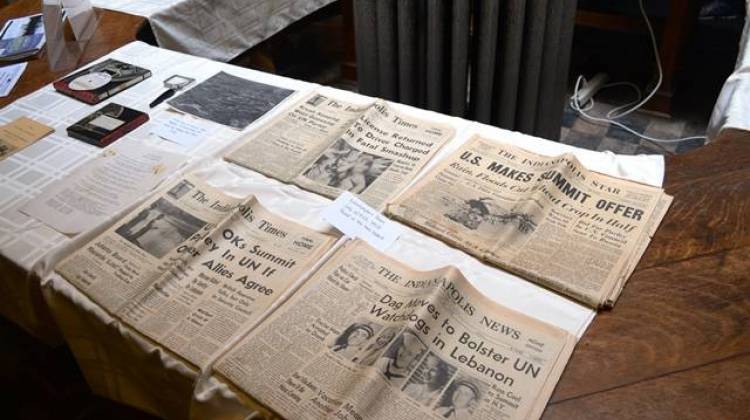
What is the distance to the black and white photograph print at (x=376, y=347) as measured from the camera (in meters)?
0.69

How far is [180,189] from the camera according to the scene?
38.7 inches

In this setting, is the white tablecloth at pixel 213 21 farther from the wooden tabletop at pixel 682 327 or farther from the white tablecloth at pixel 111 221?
the wooden tabletop at pixel 682 327

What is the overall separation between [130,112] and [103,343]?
0.55 meters

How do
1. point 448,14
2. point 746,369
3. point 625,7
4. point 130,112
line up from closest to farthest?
1. point 746,369
2. point 130,112
3. point 448,14
4. point 625,7

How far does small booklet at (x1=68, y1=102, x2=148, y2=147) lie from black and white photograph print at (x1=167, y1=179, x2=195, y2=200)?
0.76ft

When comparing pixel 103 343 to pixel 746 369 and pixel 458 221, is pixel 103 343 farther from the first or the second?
pixel 746 369

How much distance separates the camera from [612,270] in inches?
30.2

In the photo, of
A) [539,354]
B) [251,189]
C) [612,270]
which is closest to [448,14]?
[251,189]

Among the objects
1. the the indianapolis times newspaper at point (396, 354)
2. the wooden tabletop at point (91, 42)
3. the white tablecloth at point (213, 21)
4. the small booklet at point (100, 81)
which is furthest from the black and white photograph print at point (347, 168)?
the white tablecloth at point (213, 21)

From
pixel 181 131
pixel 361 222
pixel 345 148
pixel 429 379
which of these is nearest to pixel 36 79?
pixel 181 131

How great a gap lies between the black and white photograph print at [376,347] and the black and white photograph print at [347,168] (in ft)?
0.98

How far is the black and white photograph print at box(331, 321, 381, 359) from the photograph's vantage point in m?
0.70

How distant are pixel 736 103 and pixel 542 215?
528 mm

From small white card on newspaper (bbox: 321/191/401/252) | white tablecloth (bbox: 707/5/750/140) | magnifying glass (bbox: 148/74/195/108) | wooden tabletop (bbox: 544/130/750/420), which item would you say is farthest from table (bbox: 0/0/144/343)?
white tablecloth (bbox: 707/5/750/140)
